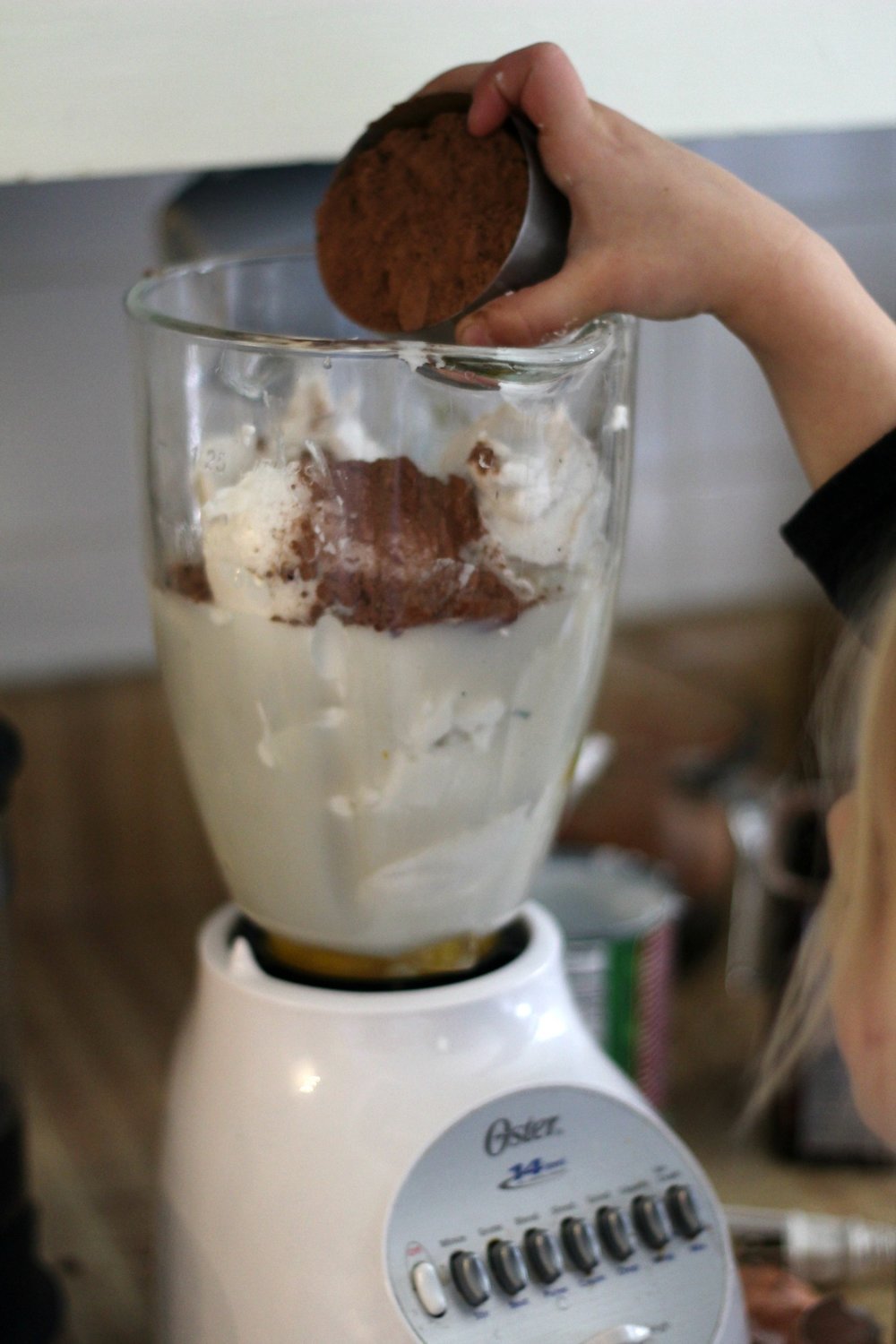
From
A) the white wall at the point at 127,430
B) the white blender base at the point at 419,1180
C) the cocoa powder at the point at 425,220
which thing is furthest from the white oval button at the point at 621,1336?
the white wall at the point at 127,430

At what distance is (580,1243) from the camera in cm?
49

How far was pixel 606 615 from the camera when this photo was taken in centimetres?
54

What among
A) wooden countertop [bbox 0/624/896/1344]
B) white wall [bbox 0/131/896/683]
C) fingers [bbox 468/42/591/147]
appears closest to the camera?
fingers [bbox 468/42/591/147]

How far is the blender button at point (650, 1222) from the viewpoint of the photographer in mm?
499

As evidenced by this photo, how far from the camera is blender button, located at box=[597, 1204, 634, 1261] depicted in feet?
1.61

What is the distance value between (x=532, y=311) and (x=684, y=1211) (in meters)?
0.32

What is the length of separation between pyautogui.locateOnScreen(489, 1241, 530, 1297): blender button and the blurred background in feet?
0.83

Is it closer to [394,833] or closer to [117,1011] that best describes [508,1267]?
[394,833]

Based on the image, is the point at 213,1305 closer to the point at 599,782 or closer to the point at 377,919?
the point at 377,919

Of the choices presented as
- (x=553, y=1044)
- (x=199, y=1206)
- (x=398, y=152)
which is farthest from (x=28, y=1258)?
(x=398, y=152)

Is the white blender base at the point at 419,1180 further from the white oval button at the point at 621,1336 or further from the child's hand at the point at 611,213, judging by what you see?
the child's hand at the point at 611,213

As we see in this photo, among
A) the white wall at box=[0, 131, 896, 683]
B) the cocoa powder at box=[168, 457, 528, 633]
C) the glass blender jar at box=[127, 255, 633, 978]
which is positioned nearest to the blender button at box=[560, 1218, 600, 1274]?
the glass blender jar at box=[127, 255, 633, 978]

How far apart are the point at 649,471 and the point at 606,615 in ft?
2.06

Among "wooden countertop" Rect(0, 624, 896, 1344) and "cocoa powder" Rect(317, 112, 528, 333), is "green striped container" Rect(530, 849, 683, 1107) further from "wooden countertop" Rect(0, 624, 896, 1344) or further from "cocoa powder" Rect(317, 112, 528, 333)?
"cocoa powder" Rect(317, 112, 528, 333)
